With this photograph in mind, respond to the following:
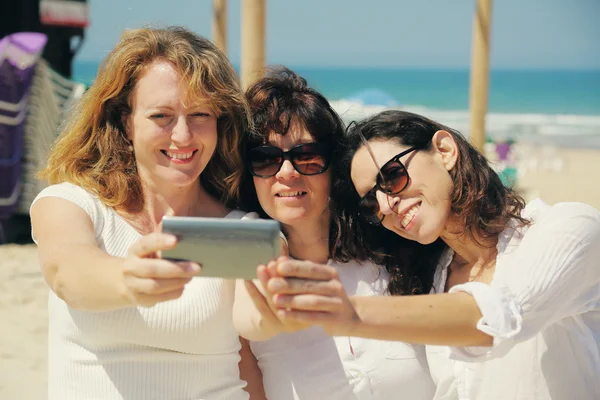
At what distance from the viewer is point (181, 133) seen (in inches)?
102

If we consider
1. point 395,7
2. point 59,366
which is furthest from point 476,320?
point 395,7

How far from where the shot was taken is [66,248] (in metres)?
2.34

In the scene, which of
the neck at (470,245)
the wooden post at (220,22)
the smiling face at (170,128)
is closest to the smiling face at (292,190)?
the smiling face at (170,128)

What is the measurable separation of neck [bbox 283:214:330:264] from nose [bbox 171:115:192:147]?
58 cm

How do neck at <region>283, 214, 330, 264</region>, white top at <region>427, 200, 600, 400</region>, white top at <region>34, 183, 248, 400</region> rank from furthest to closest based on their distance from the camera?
1. neck at <region>283, 214, 330, 264</region>
2. white top at <region>34, 183, 248, 400</region>
3. white top at <region>427, 200, 600, 400</region>

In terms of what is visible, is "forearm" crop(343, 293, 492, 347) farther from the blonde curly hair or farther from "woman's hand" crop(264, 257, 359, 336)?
the blonde curly hair

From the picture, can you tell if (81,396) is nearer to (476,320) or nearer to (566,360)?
(476,320)

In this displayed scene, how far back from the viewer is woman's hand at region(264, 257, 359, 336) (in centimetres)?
178

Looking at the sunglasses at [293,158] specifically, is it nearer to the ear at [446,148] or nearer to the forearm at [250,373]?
the ear at [446,148]

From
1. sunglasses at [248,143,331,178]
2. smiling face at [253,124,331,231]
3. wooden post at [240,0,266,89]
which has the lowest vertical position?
smiling face at [253,124,331,231]

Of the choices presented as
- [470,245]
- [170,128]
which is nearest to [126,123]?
[170,128]

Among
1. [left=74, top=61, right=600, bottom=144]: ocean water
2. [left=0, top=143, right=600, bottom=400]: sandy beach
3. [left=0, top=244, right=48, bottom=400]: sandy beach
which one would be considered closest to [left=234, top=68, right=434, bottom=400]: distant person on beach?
[left=0, top=143, right=600, bottom=400]: sandy beach

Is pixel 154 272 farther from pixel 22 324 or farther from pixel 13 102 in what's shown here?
pixel 13 102

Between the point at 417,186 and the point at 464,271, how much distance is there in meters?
0.42
